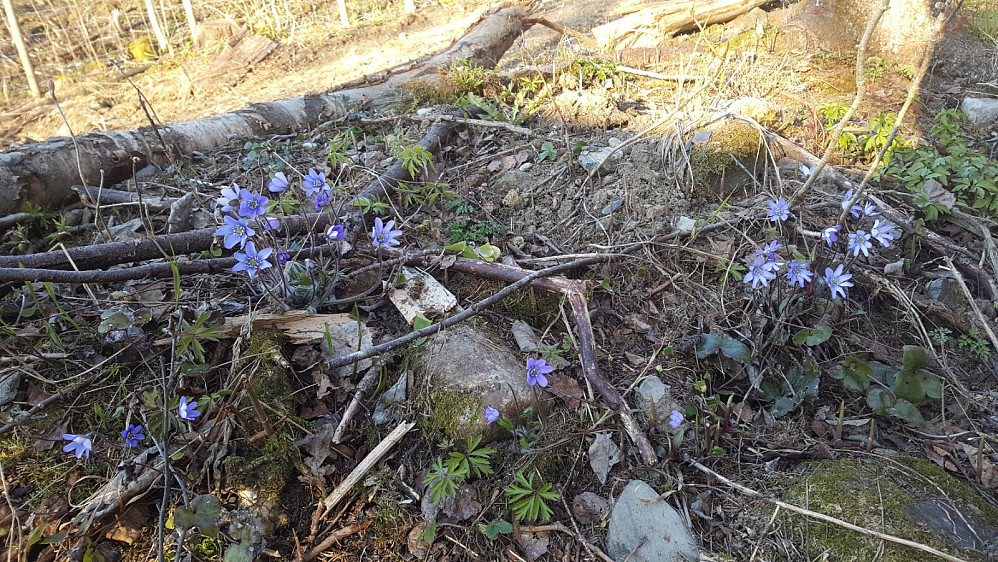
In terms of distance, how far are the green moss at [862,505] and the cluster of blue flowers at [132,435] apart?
2.06 metres

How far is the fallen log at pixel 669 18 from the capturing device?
5.16 m

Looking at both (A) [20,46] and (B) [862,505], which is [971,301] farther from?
(A) [20,46]

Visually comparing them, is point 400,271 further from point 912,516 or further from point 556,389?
point 912,516

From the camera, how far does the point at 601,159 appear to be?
3.10 metres

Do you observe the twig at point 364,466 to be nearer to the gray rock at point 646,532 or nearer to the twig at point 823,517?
the gray rock at point 646,532

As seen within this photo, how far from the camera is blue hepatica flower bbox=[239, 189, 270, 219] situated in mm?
1922

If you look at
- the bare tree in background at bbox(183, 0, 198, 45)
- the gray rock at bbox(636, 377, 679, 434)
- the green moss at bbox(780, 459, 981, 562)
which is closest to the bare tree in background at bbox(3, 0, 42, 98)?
the bare tree in background at bbox(183, 0, 198, 45)

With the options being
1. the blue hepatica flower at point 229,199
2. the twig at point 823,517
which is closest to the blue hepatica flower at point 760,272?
the twig at point 823,517

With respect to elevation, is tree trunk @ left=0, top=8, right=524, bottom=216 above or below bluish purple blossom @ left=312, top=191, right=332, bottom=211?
below

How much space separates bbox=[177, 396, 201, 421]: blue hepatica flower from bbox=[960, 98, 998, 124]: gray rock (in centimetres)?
486

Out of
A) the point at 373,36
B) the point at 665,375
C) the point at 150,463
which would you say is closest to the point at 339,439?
the point at 150,463

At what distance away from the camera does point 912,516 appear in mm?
1662

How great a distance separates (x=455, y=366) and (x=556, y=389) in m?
0.43

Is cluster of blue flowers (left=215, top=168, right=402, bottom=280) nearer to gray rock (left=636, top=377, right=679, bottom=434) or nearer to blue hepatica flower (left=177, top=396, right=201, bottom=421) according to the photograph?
blue hepatica flower (left=177, top=396, right=201, bottom=421)
